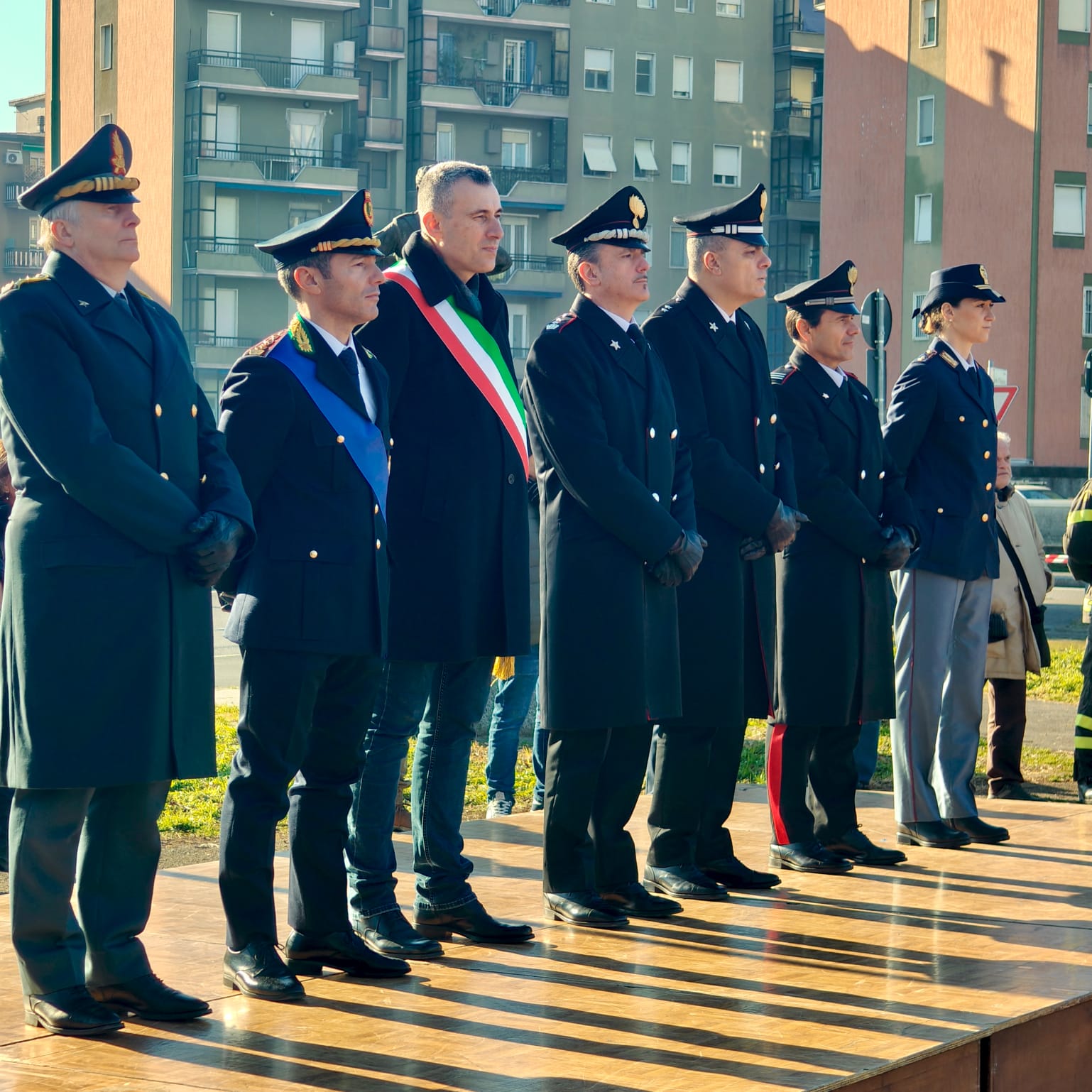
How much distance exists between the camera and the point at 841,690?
721 centimetres

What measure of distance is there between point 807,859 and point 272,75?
52730 mm

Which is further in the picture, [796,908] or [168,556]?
[796,908]

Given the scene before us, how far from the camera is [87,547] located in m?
4.79

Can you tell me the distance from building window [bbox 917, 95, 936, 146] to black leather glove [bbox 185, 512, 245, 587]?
4533cm

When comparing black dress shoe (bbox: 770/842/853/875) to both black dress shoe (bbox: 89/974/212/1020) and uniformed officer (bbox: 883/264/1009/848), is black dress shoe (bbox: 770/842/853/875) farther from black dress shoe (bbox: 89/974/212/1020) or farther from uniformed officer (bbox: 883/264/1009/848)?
black dress shoe (bbox: 89/974/212/1020)

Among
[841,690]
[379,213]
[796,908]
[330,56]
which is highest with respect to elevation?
[330,56]

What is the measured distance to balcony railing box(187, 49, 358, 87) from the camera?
182 feet

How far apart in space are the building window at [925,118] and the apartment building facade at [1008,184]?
25 millimetres

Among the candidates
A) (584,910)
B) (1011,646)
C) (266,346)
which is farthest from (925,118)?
(266,346)

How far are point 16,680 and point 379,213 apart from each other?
55.8 metres

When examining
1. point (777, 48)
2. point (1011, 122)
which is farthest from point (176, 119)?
point (1011, 122)

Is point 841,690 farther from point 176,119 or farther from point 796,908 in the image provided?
point 176,119

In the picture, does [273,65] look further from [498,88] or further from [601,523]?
[601,523]

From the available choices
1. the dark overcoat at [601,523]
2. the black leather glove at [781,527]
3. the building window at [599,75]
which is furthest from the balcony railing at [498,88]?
the dark overcoat at [601,523]
